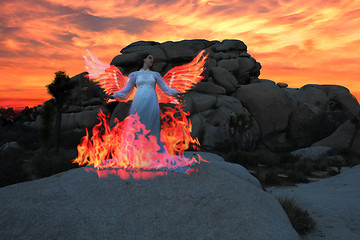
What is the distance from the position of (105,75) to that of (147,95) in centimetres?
155

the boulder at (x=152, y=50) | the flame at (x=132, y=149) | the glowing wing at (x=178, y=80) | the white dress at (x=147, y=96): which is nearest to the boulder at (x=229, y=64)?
the boulder at (x=152, y=50)

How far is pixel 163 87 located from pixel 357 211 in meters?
6.94

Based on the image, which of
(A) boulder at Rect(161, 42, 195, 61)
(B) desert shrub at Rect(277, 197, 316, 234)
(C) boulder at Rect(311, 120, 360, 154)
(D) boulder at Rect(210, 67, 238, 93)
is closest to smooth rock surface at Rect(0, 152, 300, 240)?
(B) desert shrub at Rect(277, 197, 316, 234)

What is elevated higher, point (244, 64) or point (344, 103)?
point (244, 64)

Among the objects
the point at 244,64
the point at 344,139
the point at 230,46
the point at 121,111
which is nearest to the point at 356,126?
the point at 344,139

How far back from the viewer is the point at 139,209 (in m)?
5.14

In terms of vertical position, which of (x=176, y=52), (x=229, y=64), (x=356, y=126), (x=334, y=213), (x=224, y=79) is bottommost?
(x=334, y=213)

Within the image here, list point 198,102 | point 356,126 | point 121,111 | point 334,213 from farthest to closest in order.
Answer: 1. point 198,102
2. point 121,111
3. point 356,126
4. point 334,213

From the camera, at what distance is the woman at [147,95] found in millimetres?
7262

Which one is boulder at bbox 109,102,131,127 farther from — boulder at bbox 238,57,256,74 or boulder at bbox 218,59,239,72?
boulder at bbox 238,57,256,74

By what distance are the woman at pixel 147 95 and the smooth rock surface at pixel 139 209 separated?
63.5 inches

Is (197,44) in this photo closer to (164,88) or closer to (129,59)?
(129,59)

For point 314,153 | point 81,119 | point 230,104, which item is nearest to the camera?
point 314,153

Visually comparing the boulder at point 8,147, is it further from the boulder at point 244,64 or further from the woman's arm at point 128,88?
the boulder at point 244,64
